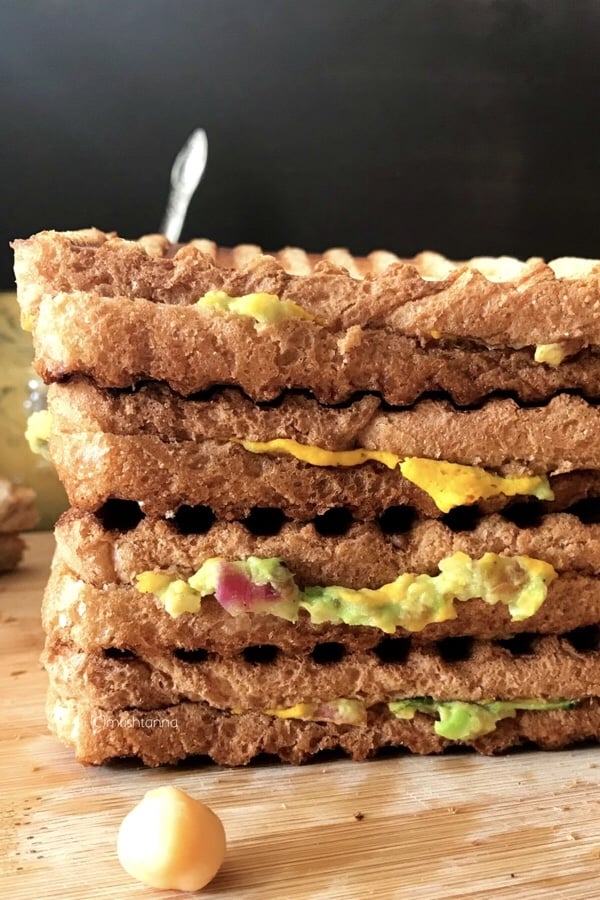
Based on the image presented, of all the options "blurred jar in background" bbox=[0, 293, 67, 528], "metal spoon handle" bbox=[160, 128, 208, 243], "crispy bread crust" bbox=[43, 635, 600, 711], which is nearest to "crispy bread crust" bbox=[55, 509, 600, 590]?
"crispy bread crust" bbox=[43, 635, 600, 711]

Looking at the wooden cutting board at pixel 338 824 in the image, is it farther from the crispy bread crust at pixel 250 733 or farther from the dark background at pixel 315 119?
the dark background at pixel 315 119

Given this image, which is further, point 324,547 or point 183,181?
point 183,181

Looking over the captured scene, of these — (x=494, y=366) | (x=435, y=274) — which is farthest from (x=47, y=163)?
(x=494, y=366)

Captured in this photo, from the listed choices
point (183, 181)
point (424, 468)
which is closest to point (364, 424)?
point (424, 468)

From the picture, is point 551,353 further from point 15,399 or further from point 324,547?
point 15,399

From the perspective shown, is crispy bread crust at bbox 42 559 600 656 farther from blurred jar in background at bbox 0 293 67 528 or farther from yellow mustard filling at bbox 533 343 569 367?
blurred jar in background at bbox 0 293 67 528

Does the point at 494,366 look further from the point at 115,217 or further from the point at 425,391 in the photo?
the point at 115,217

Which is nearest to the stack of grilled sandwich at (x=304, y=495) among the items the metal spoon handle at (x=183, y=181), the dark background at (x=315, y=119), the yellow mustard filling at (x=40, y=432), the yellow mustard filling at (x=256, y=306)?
the yellow mustard filling at (x=256, y=306)
